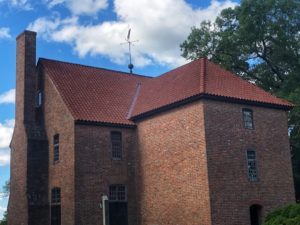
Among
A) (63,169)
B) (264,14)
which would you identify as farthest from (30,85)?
(264,14)

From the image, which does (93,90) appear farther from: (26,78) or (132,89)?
(26,78)

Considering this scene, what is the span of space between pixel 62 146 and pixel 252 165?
10.2 metres

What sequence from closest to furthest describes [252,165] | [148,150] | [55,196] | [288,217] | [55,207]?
1. [288,217]
2. [252,165]
3. [148,150]
4. [55,207]
5. [55,196]

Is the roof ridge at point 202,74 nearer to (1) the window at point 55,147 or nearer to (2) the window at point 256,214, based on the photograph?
(2) the window at point 256,214

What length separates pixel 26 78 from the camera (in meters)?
29.7

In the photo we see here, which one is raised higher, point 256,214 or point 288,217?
point 256,214

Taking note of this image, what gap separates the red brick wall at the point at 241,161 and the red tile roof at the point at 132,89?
981 millimetres

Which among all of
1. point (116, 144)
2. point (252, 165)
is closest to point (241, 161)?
point (252, 165)

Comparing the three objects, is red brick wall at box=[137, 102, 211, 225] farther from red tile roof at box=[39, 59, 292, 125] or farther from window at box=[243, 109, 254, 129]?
window at box=[243, 109, 254, 129]

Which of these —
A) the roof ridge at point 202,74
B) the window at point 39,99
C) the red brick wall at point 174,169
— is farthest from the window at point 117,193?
the window at point 39,99

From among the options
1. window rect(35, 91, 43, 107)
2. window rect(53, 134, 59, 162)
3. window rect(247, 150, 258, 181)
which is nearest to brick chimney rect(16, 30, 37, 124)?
window rect(35, 91, 43, 107)

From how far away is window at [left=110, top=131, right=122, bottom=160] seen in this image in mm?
27562

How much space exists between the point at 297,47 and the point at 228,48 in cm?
471

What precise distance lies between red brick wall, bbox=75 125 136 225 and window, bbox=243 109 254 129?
256 inches
